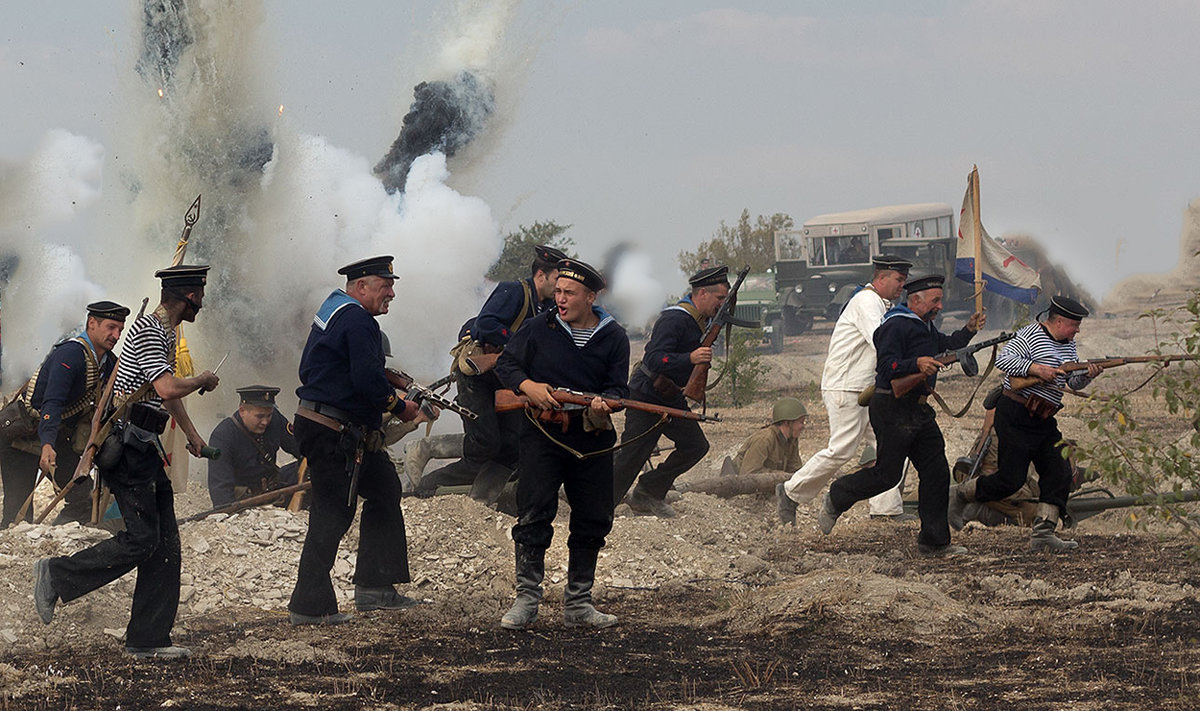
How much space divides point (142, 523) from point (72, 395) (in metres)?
3.52

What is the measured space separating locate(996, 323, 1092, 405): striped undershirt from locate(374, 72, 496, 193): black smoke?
61.9 ft

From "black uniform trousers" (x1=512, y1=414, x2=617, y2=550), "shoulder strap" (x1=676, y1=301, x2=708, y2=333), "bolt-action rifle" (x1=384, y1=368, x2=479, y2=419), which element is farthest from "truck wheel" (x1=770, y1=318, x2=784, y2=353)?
"black uniform trousers" (x1=512, y1=414, x2=617, y2=550)

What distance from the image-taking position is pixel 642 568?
8.98 metres

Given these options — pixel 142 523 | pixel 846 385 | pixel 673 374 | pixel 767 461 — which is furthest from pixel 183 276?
pixel 767 461

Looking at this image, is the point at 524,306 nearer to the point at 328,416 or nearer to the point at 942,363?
the point at 328,416

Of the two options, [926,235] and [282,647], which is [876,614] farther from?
[926,235]

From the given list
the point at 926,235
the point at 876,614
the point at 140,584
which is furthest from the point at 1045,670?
the point at 926,235

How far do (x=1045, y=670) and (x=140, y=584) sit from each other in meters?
4.19

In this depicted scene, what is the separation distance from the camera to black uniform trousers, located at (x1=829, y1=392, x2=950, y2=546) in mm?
9109

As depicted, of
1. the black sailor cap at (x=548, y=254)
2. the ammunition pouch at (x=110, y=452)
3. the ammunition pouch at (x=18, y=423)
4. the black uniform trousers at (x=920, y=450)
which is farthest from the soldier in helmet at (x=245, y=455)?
the black uniform trousers at (x=920, y=450)

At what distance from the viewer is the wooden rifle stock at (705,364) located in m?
9.51

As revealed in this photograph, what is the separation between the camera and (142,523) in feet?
21.2

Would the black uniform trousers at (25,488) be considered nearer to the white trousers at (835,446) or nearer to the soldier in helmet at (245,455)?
the soldier in helmet at (245,455)

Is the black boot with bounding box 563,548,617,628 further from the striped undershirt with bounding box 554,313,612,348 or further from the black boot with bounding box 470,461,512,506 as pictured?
the black boot with bounding box 470,461,512,506
